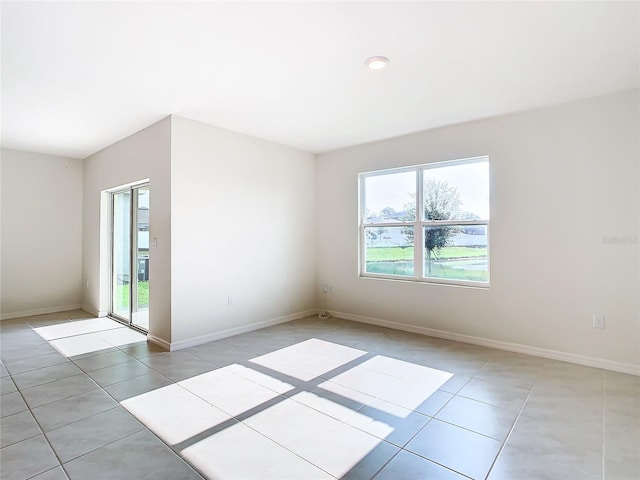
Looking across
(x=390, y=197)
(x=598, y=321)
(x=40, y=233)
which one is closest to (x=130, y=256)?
(x=40, y=233)

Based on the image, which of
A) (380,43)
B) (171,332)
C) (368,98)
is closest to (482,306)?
(368,98)

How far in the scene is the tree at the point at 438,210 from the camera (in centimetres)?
419

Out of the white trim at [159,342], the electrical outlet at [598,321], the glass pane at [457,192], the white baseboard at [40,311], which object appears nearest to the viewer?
the electrical outlet at [598,321]

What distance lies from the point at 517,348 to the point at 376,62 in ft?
10.4

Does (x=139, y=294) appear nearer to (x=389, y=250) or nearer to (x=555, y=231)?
(x=389, y=250)

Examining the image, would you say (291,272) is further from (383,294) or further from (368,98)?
(368,98)

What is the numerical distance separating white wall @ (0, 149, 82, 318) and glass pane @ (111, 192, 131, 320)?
113 centimetres

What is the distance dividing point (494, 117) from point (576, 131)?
2.57ft

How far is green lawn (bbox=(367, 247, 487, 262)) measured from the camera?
4027 millimetres

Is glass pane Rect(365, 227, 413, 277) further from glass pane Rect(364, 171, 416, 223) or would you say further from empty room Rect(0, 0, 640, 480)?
glass pane Rect(364, 171, 416, 223)

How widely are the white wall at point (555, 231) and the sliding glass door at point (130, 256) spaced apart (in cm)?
349

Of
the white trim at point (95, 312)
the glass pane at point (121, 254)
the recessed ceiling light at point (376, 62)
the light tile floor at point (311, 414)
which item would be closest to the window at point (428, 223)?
the light tile floor at point (311, 414)

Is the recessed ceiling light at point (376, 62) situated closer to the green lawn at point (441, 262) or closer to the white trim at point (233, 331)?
the green lawn at point (441, 262)

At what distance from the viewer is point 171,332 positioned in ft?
12.1
